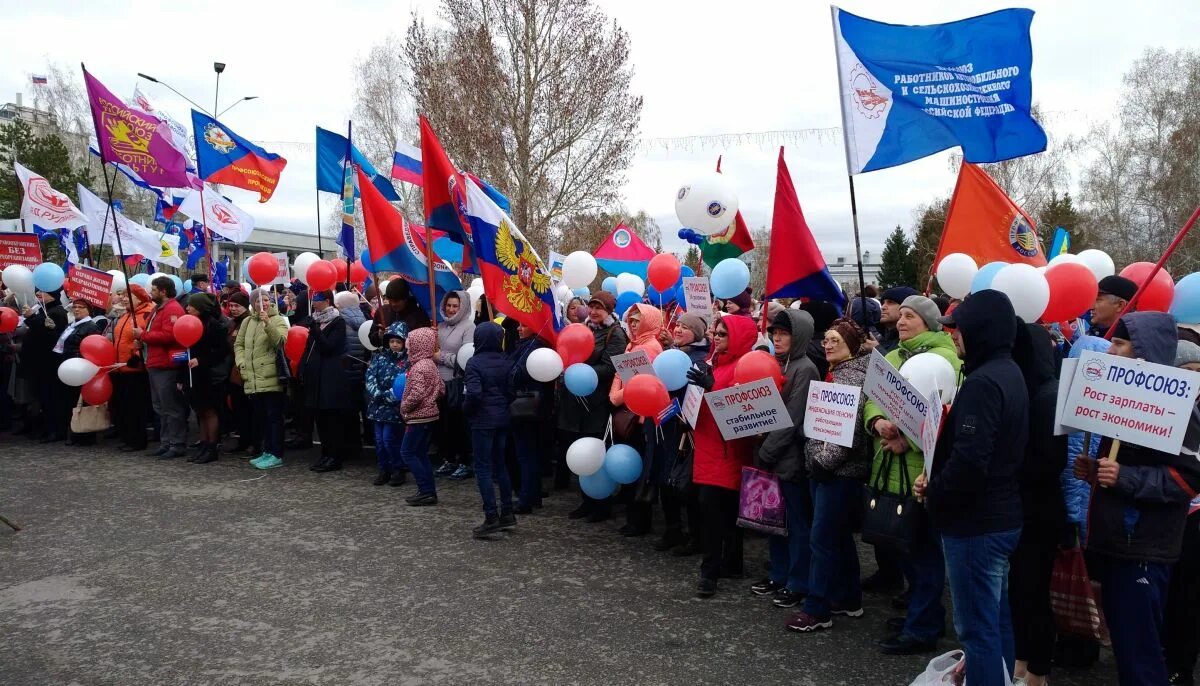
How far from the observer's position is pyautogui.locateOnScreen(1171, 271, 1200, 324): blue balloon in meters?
4.92

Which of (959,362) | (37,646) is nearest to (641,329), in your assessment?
(959,362)

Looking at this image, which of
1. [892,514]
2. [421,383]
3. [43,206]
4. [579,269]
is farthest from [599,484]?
[43,206]

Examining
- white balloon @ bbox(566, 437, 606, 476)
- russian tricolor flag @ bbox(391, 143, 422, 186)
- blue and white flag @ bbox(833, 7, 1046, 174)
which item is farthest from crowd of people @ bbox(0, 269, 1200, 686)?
russian tricolor flag @ bbox(391, 143, 422, 186)

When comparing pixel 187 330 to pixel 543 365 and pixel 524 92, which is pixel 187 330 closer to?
pixel 543 365

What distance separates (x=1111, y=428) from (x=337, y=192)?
9.30m

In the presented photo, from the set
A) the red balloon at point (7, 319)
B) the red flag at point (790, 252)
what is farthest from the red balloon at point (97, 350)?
the red flag at point (790, 252)

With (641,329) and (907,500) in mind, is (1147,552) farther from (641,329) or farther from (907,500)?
(641,329)

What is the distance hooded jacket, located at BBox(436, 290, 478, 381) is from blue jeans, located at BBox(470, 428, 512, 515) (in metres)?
1.82

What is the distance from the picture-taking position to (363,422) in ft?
34.6

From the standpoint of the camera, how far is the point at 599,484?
21.9 feet

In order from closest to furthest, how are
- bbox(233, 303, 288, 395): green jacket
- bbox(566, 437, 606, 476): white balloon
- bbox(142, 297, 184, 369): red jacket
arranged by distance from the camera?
1. bbox(566, 437, 606, 476): white balloon
2. bbox(233, 303, 288, 395): green jacket
3. bbox(142, 297, 184, 369): red jacket

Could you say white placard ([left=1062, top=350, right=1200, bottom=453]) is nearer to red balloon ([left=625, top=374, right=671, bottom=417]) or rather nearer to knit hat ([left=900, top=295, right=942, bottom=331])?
knit hat ([left=900, top=295, right=942, bottom=331])

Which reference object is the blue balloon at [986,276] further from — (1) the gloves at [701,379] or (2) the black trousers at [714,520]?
(2) the black trousers at [714,520]

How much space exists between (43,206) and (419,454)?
9.17m
